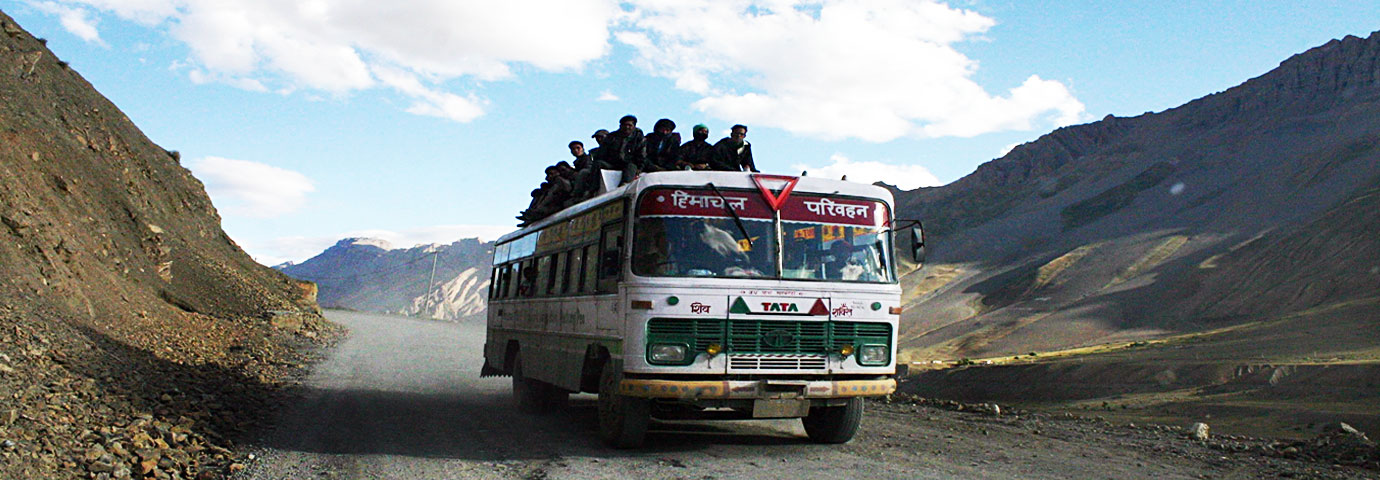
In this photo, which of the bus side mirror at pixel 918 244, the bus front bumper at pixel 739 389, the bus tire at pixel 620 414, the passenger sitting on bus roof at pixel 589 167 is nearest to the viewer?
the bus front bumper at pixel 739 389

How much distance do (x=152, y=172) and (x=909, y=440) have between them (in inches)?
1333

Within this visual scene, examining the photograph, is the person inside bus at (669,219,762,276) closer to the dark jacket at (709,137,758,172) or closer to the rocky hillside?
the dark jacket at (709,137,758,172)

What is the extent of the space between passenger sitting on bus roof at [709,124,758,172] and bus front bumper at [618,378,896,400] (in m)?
3.48

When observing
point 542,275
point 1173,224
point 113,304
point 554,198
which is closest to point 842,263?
point 542,275

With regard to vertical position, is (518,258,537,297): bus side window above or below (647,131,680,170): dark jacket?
below

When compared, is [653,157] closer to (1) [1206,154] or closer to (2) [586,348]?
(2) [586,348]

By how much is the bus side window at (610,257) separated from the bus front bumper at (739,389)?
108cm

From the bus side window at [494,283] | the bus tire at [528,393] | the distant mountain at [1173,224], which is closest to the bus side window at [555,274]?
the bus tire at [528,393]

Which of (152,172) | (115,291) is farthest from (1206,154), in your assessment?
(115,291)

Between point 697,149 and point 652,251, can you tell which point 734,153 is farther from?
point 652,251

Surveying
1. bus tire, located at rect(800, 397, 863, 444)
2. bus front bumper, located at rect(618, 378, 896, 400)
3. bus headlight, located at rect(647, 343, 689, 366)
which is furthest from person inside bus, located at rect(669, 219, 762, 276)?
bus tire, located at rect(800, 397, 863, 444)

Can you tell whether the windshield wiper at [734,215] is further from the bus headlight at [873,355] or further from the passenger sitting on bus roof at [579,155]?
the passenger sitting on bus roof at [579,155]

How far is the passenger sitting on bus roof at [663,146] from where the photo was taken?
1328 cm

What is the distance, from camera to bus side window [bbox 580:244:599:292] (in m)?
10.8
